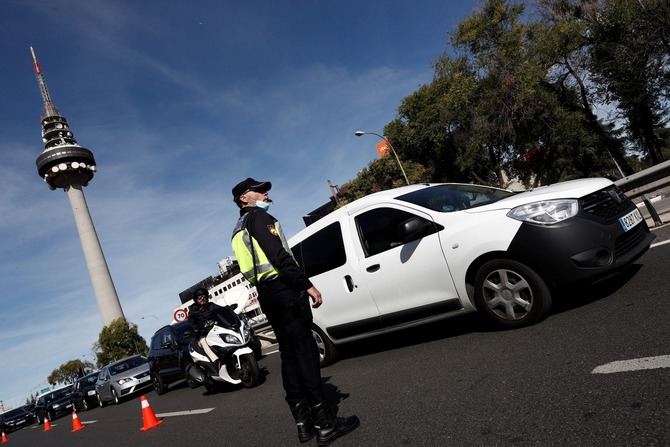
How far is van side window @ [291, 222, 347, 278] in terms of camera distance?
237 inches

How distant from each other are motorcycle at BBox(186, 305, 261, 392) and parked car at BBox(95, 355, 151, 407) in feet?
27.4

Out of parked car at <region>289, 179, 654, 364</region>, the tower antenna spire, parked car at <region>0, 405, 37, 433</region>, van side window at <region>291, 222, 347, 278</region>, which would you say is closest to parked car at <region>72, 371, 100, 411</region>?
parked car at <region>0, 405, 37, 433</region>

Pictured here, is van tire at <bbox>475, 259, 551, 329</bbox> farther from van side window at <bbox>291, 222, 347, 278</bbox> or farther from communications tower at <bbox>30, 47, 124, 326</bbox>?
communications tower at <bbox>30, 47, 124, 326</bbox>

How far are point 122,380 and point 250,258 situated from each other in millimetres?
14099

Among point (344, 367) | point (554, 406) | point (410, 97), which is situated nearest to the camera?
point (554, 406)

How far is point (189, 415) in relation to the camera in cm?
702

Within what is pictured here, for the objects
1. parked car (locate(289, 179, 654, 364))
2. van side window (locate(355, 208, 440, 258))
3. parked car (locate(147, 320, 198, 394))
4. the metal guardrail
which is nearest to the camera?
parked car (locate(289, 179, 654, 364))

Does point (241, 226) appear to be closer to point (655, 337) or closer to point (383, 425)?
point (383, 425)

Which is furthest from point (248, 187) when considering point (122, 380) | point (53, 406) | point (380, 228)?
point (53, 406)

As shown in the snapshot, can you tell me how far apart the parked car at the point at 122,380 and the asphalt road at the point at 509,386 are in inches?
387

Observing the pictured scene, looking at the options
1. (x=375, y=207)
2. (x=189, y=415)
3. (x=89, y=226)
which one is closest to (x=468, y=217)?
(x=375, y=207)

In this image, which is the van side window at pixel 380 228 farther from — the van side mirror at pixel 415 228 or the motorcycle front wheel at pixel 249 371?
the motorcycle front wheel at pixel 249 371

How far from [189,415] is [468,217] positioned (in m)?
5.01

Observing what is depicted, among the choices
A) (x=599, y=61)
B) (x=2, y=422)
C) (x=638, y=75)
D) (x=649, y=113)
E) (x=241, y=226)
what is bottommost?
(x=2, y=422)
